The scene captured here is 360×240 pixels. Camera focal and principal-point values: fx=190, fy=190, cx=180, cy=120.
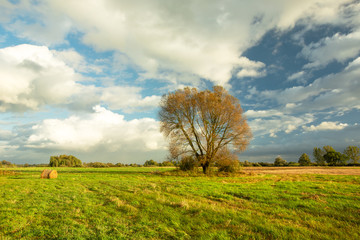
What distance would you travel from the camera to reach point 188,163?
30.9 meters

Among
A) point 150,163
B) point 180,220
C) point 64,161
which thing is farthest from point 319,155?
point 64,161

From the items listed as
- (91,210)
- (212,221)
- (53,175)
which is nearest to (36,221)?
(91,210)

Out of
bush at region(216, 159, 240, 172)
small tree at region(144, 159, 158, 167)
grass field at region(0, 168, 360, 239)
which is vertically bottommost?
small tree at region(144, 159, 158, 167)

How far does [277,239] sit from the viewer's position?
541cm

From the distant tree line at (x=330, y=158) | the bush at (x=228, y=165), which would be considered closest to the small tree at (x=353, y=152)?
the distant tree line at (x=330, y=158)

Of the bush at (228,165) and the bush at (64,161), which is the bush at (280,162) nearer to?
the bush at (228,165)

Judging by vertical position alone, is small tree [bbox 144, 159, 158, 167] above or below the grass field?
below

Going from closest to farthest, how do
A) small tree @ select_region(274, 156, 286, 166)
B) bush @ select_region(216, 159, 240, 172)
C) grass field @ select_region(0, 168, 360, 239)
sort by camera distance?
grass field @ select_region(0, 168, 360, 239) < bush @ select_region(216, 159, 240, 172) < small tree @ select_region(274, 156, 286, 166)

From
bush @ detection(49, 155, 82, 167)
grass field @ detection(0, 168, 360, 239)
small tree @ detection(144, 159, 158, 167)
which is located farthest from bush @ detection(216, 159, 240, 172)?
bush @ detection(49, 155, 82, 167)

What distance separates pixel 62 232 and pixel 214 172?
2640 centimetres

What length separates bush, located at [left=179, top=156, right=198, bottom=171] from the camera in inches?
1206

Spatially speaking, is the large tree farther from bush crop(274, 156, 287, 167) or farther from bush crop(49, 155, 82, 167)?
bush crop(49, 155, 82, 167)

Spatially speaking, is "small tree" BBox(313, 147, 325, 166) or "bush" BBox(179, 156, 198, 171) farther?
"small tree" BBox(313, 147, 325, 166)

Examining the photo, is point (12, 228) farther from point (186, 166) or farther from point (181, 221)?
point (186, 166)
